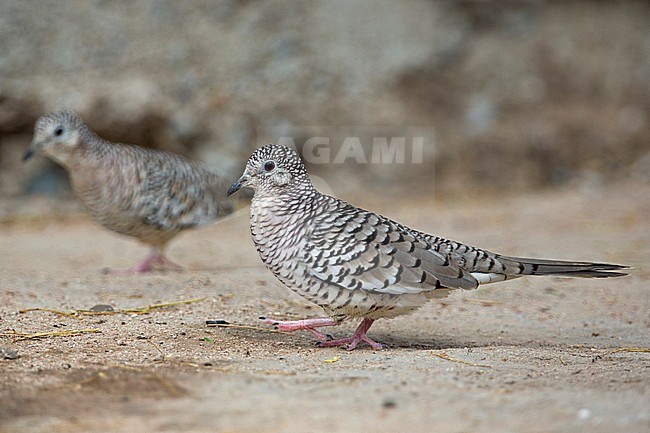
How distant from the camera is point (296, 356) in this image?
165 inches

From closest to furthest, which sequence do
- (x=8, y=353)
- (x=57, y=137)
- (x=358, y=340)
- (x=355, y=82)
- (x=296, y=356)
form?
(x=8, y=353) → (x=296, y=356) → (x=358, y=340) → (x=57, y=137) → (x=355, y=82)

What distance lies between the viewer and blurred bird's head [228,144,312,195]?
15.1 ft

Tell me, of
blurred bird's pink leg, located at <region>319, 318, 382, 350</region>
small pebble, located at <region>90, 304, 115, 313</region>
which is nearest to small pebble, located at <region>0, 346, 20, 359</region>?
small pebble, located at <region>90, 304, 115, 313</region>

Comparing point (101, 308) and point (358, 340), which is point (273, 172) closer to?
point (358, 340)

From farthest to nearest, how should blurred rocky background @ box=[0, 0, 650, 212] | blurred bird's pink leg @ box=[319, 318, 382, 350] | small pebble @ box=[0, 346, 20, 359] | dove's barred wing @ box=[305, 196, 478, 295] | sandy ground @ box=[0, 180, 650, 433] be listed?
blurred rocky background @ box=[0, 0, 650, 212] < blurred bird's pink leg @ box=[319, 318, 382, 350] < dove's barred wing @ box=[305, 196, 478, 295] < small pebble @ box=[0, 346, 20, 359] < sandy ground @ box=[0, 180, 650, 433]

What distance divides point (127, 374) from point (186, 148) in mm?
6134

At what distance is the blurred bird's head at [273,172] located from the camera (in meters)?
4.59

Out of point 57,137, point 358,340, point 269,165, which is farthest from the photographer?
point 57,137

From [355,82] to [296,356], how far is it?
6195 mm

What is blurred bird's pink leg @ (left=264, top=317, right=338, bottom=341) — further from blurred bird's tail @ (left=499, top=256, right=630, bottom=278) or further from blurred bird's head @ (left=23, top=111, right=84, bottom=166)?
blurred bird's head @ (left=23, top=111, right=84, bottom=166)

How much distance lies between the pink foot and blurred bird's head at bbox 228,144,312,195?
7.23 feet

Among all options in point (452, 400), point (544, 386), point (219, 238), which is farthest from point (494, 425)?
point (219, 238)

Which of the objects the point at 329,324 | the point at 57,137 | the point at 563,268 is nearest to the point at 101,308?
the point at 329,324

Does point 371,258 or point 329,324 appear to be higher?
point 371,258
